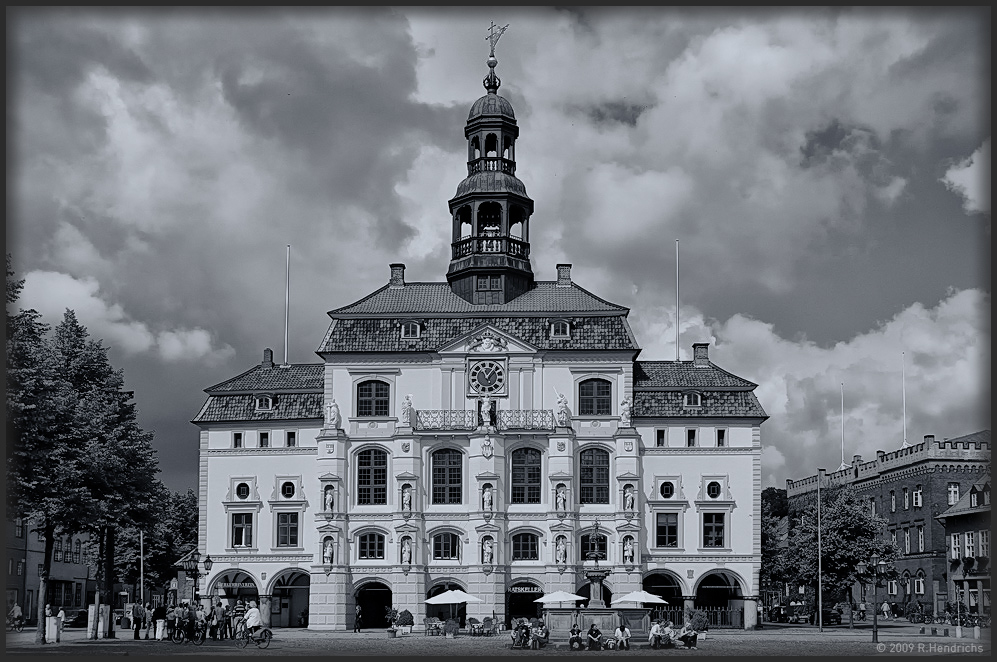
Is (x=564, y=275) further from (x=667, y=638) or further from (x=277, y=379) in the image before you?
(x=667, y=638)

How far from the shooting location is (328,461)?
75812mm

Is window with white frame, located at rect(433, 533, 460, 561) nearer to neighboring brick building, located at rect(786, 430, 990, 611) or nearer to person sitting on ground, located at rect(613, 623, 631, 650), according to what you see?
person sitting on ground, located at rect(613, 623, 631, 650)

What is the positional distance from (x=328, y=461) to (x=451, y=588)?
1063 cm

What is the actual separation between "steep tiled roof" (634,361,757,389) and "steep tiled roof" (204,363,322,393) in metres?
20.6

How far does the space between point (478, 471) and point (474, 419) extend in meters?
3.42

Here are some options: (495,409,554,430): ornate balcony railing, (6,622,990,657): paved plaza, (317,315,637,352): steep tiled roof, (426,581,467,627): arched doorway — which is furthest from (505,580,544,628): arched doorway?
(317,315,637,352): steep tiled roof

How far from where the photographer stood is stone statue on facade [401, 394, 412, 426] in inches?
3012

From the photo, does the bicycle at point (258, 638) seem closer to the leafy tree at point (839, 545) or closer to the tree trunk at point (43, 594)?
the tree trunk at point (43, 594)

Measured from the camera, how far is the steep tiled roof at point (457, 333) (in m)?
77.7

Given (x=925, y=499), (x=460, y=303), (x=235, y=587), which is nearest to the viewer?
(x=235, y=587)

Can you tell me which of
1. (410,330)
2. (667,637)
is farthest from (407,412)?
(667,637)

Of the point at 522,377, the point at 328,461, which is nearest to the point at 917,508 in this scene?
the point at 522,377

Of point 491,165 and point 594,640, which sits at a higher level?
point 491,165

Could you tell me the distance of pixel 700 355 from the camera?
82.1 m
